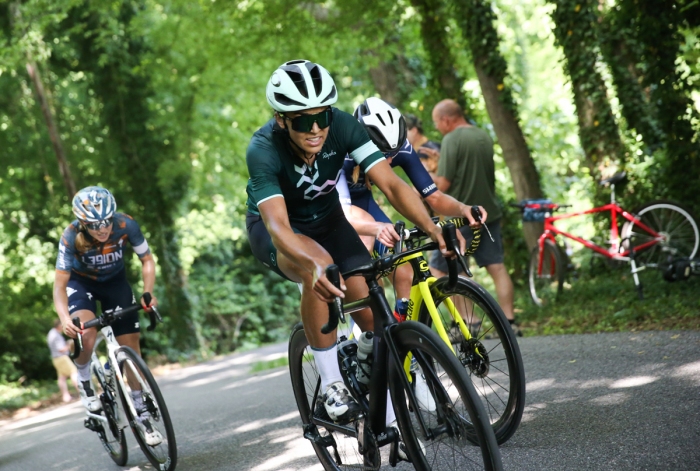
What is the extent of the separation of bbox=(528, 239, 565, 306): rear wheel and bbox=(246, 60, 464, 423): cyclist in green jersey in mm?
7068

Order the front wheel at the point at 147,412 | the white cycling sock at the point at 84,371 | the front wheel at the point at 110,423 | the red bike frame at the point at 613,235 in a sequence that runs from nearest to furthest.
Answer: the front wheel at the point at 147,412 → the front wheel at the point at 110,423 → the white cycling sock at the point at 84,371 → the red bike frame at the point at 613,235

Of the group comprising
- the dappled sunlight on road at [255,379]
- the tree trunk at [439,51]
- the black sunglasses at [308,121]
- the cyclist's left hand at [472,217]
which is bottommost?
the dappled sunlight on road at [255,379]

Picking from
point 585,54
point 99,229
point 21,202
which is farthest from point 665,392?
point 21,202

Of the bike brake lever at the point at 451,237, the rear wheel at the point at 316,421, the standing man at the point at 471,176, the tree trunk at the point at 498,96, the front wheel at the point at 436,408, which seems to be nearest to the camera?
the front wheel at the point at 436,408

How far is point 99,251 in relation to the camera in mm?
7359

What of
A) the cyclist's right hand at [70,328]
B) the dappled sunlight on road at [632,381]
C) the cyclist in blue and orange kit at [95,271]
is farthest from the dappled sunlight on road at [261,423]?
the dappled sunlight on road at [632,381]

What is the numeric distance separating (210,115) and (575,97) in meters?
15.5

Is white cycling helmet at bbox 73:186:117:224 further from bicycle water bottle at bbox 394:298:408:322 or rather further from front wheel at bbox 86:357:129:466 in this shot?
bicycle water bottle at bbox 394:298:408:322

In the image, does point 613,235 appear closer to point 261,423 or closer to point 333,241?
point 261,423

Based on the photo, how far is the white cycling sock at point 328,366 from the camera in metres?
4.51

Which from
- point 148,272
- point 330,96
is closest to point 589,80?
point 148,272

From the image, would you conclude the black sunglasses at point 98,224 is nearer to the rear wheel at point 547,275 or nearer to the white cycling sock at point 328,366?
the white cycling sock at point 328,366

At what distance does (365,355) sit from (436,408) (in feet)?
1.91

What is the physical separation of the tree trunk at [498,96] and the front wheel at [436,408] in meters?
9.21
